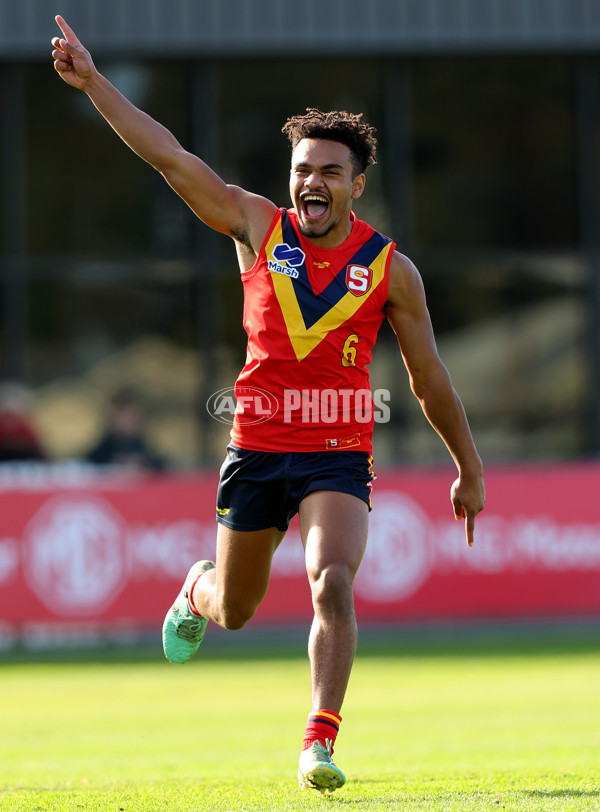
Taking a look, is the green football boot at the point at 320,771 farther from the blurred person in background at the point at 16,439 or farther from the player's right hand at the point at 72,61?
the blurred person in background at the point at 16,439

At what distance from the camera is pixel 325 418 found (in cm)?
575

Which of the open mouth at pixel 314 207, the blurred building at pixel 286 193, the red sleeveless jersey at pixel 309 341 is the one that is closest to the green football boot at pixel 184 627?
the red sleeveless jersey at pixel 309 341

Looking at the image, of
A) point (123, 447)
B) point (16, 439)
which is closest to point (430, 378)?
point (123, 447)

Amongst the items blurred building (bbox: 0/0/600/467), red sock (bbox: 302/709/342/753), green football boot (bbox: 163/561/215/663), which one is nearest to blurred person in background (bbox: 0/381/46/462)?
blurred building (bbox: 0/0/600/467)

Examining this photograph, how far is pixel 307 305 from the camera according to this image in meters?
5.72

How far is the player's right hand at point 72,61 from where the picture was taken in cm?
586

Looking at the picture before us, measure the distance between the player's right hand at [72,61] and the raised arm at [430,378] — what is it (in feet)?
5.30

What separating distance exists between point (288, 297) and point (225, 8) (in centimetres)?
1216

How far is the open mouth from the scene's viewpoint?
5.75 m

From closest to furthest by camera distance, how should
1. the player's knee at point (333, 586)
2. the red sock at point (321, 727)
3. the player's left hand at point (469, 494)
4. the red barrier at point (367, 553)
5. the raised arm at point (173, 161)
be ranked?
the red sock at point (321, 727) → the player's knee at point (333, 586) → the raised arm at point (173, 161) → the player's left hand at point (469, 494) → the red barrier at point (367, 553)

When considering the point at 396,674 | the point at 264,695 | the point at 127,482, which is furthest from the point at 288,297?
the point at 127,482

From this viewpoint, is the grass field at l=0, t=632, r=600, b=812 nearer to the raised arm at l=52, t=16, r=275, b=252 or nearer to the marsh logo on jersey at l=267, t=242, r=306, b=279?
the marsh logo on jersey at l=267, t=242, r=306, b=279

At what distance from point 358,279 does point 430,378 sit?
57 centimetres

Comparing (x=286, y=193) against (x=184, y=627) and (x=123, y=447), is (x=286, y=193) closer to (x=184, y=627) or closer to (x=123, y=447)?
(x=123, y=447)
